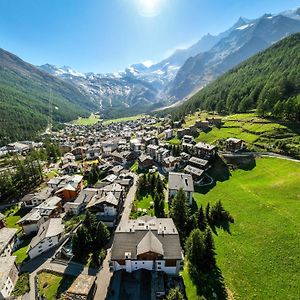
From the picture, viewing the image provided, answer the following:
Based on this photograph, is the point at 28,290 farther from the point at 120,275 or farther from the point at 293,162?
the point at 293,162

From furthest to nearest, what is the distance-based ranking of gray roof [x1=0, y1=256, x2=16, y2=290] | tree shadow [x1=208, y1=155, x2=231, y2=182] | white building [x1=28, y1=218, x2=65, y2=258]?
1. tree shadow [x1=208, y1=155, x2=231, y2=182]
2. white building [x1=28, y1=218, x2=65, y2=258]
3. gray roof [x1=0, y1=256, x2=16, y2=290]

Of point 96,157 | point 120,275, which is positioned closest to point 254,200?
point 120,275

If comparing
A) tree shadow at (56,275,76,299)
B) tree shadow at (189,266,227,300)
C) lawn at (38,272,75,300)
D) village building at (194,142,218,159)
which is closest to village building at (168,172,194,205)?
village building at (194,142,218,159)

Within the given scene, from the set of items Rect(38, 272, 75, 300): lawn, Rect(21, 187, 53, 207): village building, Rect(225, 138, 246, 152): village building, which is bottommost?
Rect(21, 187, 53, 207): village building

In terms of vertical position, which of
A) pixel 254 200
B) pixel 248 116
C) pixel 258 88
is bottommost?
pixel 254 200

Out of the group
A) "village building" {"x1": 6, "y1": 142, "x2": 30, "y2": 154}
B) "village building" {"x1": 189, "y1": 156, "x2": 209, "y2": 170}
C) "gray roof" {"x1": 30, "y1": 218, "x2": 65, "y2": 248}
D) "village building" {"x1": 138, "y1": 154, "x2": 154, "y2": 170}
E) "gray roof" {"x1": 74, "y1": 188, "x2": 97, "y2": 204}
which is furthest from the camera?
"village building" {"x1": 6, "y1": 142, "x2": 30, "y2": 154}

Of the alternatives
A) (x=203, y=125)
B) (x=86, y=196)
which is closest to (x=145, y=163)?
(x=86, y=196)

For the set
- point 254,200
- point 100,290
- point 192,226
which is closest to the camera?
point 100,290

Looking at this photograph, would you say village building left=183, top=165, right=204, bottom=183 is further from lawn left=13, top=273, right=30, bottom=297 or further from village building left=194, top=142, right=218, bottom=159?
lawn left=13, top=273, right=30, bottom=297
